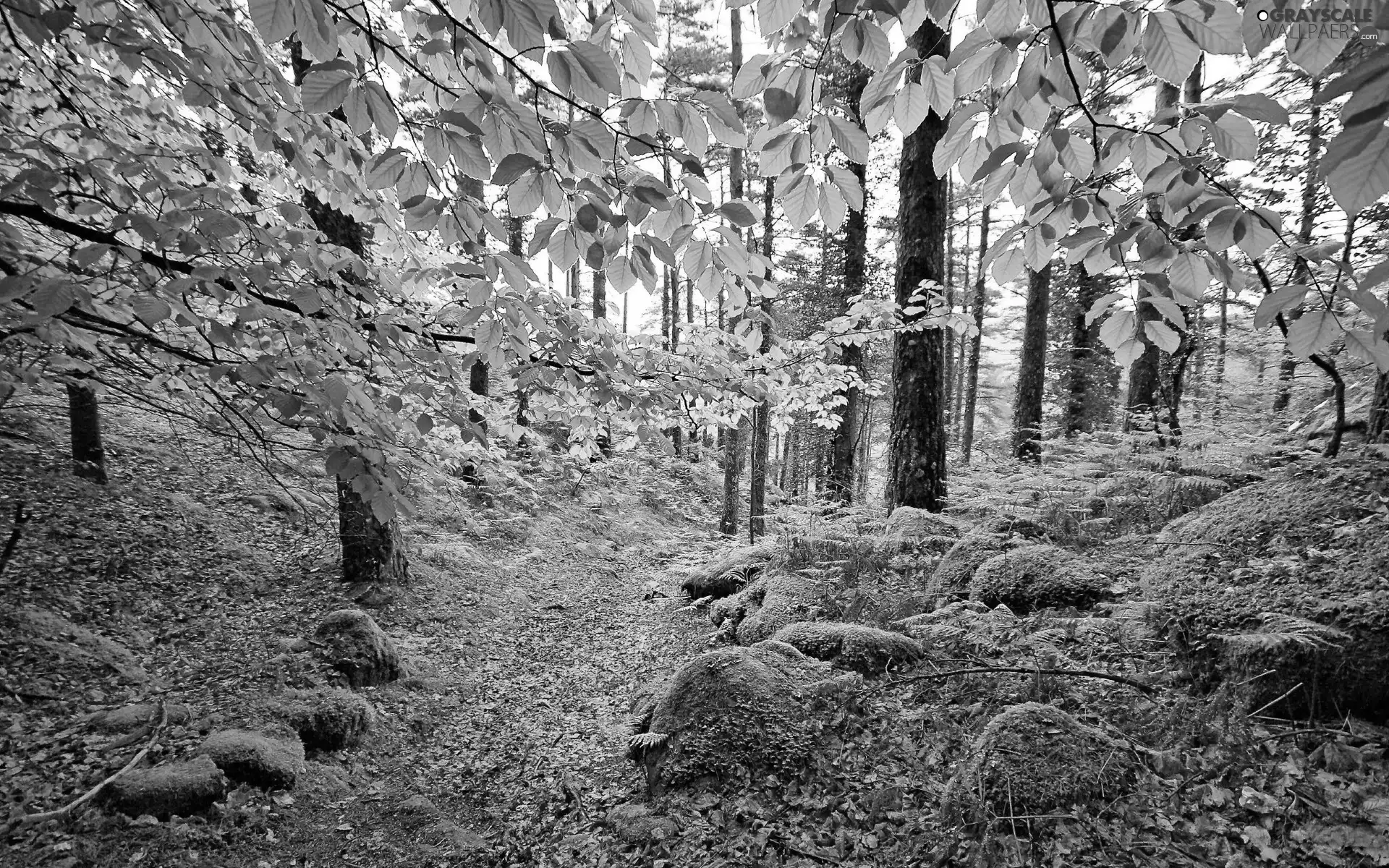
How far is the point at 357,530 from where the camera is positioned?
23.2 ft

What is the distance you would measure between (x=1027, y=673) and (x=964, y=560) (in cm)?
187

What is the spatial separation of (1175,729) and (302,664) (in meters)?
6.44

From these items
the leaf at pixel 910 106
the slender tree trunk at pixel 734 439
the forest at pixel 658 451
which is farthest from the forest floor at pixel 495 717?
the slender tree trunk at pixel 734 439

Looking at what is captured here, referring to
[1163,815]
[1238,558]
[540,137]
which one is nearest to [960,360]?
[1238,558]

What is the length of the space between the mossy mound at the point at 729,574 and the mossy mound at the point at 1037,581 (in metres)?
3.02

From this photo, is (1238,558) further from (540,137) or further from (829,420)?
(540,137)

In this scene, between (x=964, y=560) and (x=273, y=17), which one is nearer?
(x=273, y=17)

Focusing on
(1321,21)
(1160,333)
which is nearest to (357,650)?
(1160,333)

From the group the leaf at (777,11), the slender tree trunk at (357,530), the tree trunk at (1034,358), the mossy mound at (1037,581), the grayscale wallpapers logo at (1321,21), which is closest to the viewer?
the grayscale wallpapers logo at (1321,21)

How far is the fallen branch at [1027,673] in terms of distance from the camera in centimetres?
315

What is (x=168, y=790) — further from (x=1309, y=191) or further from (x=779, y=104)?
(x=1309, y=191)

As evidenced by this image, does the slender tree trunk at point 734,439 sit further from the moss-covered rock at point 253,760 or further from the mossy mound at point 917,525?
the moss-covered rock at point 253,760

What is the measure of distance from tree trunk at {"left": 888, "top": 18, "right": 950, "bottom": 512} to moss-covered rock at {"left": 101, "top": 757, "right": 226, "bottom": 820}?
6.80m

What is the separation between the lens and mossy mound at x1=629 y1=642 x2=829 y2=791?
10.9 feet
